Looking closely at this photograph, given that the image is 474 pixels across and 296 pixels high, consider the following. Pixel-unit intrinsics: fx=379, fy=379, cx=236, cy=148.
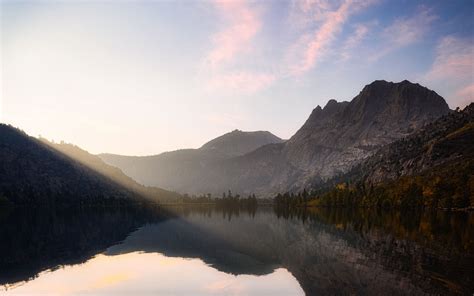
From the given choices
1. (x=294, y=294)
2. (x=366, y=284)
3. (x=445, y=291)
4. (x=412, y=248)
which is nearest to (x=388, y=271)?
(x=366, y=284)

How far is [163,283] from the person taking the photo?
40125mm

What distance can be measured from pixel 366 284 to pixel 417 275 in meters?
6.67

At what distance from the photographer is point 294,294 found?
36.2m

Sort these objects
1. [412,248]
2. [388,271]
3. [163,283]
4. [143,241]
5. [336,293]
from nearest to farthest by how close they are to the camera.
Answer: [336,293]
[163,283]
[388,271]
[412,248]
[143,241]

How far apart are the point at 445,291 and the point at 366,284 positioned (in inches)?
285

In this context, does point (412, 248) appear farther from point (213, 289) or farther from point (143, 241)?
point (143, 241)

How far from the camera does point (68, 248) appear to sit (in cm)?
6488

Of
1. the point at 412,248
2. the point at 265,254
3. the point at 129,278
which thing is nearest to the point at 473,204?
the point at 412,248

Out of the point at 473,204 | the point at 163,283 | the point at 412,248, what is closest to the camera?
→ the point at 163,283

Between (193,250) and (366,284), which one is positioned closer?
(366,284)

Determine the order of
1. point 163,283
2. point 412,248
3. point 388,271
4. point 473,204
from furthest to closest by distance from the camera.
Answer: point 473,204 < point 412,248 < point 388,271 < point 163,283

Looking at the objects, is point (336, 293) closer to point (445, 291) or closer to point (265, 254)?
point (445, 291)

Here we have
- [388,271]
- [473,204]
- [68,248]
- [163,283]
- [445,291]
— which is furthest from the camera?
[473,204]

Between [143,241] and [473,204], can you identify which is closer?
[143,241]
